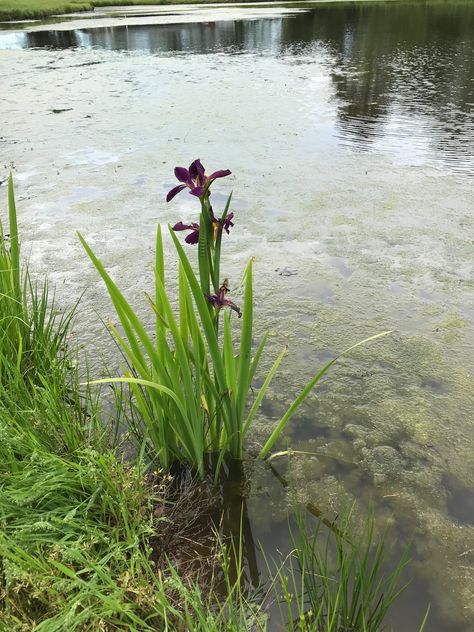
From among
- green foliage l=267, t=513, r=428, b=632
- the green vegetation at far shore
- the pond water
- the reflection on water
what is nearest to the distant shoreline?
the green vegetation at far shore

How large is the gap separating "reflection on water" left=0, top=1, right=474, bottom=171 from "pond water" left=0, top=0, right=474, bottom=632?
7 centimetres

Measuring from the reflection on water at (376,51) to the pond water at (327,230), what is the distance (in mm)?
67

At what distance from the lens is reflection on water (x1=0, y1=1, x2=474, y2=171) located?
5180 millimetres

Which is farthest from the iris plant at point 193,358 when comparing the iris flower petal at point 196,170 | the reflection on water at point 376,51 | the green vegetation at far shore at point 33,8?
the green vegetation at far shore at point 33,8

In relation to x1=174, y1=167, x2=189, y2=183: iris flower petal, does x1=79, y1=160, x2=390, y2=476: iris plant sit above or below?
below

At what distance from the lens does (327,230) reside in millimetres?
3293

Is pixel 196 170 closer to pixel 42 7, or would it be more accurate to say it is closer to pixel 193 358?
pixel 193 358

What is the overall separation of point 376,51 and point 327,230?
8.60 m

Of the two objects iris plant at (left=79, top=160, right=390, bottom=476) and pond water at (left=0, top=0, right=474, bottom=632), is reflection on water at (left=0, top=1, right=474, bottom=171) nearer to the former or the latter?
pond water at (left=0, top=0, right=474, bottom=632)

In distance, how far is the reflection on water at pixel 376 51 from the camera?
518 cm

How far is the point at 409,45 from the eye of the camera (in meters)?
10.4

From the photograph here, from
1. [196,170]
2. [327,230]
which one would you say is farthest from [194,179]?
[327,230]

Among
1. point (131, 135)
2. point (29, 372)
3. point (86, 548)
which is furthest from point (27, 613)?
point (131, 135)

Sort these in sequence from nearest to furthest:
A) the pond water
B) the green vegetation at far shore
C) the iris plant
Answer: the iris plant → the pond water → the green vegetation at far shore
